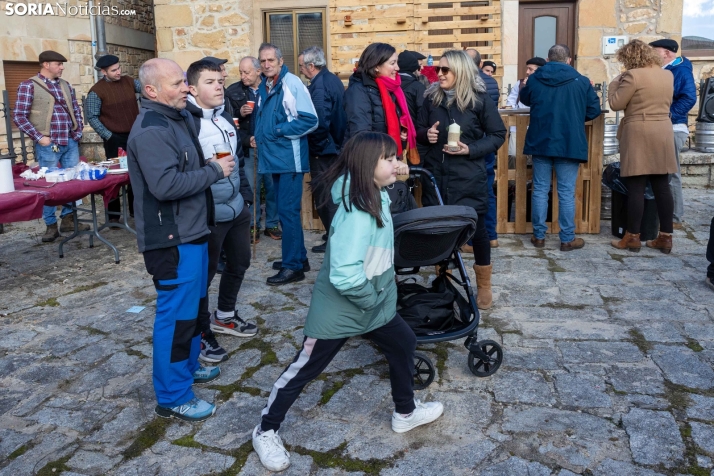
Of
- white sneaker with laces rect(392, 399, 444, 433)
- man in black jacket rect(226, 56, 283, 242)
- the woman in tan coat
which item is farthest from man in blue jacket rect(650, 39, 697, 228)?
white sneaker with laces rect(392, 399, 444, 433)

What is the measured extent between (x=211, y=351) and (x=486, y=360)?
5.60ft

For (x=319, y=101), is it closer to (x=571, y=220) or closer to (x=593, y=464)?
(x=571, y=220)

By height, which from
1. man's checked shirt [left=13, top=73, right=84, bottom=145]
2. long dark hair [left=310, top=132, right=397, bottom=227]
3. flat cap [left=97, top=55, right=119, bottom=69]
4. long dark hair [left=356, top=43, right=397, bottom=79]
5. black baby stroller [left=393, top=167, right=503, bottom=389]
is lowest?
black baby stroller [left=393, top=167, right=503, bottom=389]

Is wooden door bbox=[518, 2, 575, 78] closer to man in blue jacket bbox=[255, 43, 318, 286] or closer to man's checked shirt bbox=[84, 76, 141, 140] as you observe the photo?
man's checked shirt bbox=[84, 76, 141, 140]

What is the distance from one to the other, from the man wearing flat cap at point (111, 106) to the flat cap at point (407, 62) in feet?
11.1

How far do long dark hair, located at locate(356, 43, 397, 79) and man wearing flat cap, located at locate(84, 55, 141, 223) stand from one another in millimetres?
3842

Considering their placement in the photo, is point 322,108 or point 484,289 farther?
point 322,108

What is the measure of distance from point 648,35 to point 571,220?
559cm

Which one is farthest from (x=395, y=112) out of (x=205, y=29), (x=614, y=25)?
(x=205, y=29)

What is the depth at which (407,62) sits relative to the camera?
23.1 feet

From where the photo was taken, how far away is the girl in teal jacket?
311 cm

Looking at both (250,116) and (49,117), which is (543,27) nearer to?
(250,116)

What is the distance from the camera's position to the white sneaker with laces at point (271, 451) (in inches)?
130

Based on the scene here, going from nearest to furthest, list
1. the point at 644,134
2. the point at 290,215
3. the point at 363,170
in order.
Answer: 1. the point at 363,170
2. the point at 290,215
3. the point at 644,134
